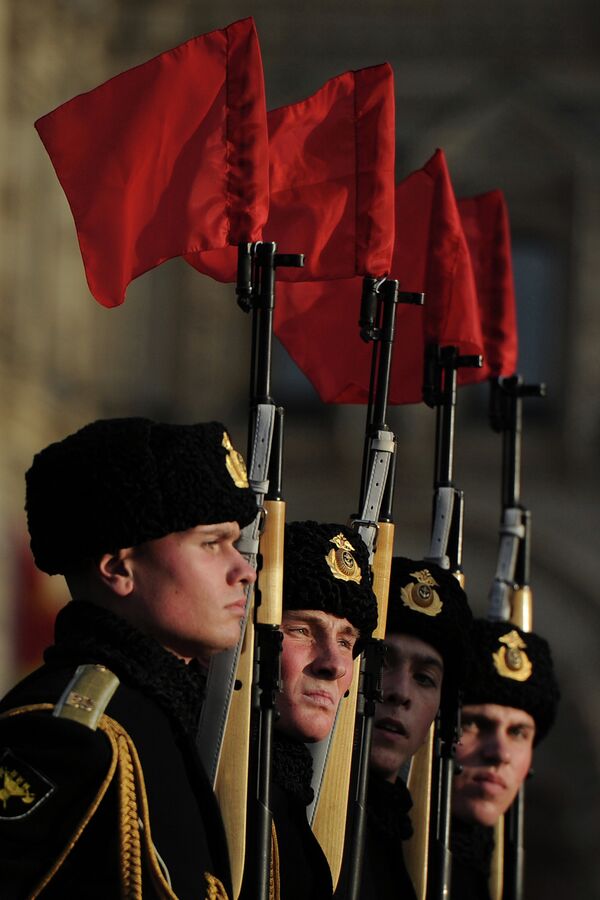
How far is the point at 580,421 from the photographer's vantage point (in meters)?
18.8

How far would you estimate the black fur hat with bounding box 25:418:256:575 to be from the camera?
4051mm

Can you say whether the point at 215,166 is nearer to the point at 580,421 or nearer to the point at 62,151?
the point at 62,151

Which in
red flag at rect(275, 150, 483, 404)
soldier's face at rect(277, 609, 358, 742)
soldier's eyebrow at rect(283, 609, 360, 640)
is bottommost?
soldier's face at rect(277, 609, 358, 742)

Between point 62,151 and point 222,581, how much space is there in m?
1.46

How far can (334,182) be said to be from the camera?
17.9 feet

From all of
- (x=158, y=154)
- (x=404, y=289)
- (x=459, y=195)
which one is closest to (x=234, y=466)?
(x=158, y=154)

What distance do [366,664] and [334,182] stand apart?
49.8 inches

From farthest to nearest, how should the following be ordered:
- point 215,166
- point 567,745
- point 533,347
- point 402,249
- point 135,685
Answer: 1. point 533,347
2. point 567,745
3. point 402,249
4. point 215,166
5. point 135,685

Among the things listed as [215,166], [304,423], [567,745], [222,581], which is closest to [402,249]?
[215,166]

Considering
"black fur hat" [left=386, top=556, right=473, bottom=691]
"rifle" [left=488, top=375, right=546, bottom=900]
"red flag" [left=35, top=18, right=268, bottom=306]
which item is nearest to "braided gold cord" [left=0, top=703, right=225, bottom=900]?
"red flag" [left=35, top=18, right=268, bottom=306]

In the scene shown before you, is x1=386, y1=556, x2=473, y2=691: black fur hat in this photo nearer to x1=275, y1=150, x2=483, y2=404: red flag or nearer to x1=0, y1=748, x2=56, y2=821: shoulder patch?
x1=275, y1=150, x2=483, y2=404: red flag

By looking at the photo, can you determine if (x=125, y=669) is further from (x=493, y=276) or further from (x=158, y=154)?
(x=493, y=276)

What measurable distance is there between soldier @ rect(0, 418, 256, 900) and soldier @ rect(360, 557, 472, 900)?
1202 millimetres

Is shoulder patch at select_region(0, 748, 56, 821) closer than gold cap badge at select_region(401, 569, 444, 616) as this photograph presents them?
Yes
